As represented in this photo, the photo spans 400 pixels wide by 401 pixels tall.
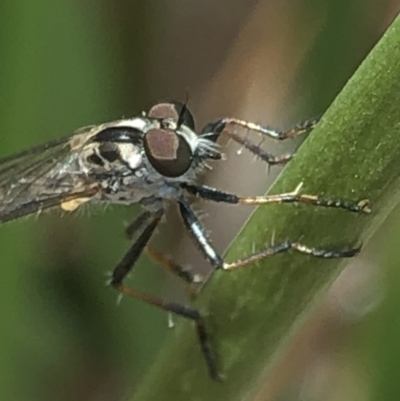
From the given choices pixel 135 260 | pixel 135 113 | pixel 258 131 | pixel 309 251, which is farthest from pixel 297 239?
pixel 135 113

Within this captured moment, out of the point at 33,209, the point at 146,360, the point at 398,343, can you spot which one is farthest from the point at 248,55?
the point at 398,343

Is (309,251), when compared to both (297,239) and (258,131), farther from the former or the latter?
(258,131)

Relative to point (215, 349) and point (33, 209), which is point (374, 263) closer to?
point (33, 209)

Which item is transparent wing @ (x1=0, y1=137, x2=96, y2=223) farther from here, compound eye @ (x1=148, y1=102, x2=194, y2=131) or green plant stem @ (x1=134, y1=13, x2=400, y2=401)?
green plant stem @ (x1=134, y1=13, x2=400, y2=401)

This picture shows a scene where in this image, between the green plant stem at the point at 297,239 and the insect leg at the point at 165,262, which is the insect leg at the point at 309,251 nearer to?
the green plant stem at the point at 297,239

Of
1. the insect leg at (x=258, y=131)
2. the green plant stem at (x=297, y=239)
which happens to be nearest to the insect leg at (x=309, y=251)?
the green plant stem at (x=297, y=239)

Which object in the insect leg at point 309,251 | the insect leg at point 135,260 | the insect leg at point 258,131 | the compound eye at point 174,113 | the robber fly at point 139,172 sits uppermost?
the insect leg at point 309,251
